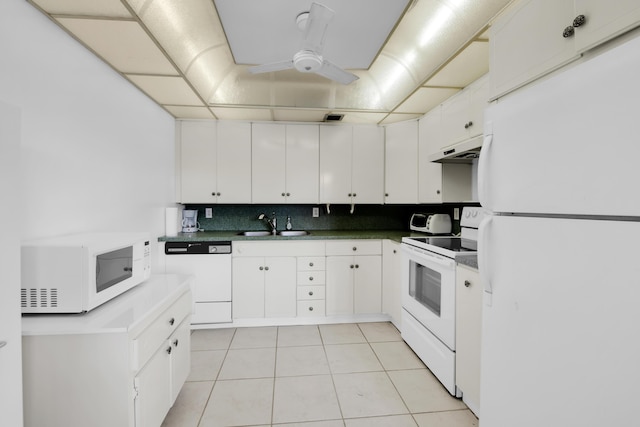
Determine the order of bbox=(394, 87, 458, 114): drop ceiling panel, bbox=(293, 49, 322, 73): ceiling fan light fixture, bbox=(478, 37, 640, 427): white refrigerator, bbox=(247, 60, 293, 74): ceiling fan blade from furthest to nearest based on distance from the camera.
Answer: bbox=(394, 87, 458, 114): drop ceiling panel, bbox=(247, 60, 293, 74): ceiling fan blade, bbox=(293, 49, 322, 73): ceiling fan light fixture, bbox=(478, 37, 640, 427): white refrigerator

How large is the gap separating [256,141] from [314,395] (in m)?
2.51

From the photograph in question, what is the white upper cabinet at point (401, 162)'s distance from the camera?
10.1ft

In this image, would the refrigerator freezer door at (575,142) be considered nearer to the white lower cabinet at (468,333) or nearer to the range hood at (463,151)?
the white lower cabinet at (468,333)

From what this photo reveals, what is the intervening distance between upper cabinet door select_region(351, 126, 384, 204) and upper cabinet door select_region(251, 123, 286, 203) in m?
0.84

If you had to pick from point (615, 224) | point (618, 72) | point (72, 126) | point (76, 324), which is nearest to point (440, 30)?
point (618, 72)

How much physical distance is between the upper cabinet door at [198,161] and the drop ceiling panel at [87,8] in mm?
1684

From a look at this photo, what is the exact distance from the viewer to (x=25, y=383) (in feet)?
3.49

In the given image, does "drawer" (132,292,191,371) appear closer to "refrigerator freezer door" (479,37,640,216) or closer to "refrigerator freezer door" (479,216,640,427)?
"refrigerator freezer door" (479,216,640,427)

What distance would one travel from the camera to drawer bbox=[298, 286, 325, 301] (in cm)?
298

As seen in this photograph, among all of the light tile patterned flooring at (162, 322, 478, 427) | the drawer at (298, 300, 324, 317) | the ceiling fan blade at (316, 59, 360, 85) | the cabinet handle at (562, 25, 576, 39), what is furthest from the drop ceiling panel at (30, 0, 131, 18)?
the drawer at (298, 300, 324, 317)

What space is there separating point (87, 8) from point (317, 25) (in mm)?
1152

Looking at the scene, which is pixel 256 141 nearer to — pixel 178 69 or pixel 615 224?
pixel 178 69

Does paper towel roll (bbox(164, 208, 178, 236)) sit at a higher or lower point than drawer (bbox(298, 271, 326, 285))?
higher

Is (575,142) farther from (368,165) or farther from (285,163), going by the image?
(285,163)
